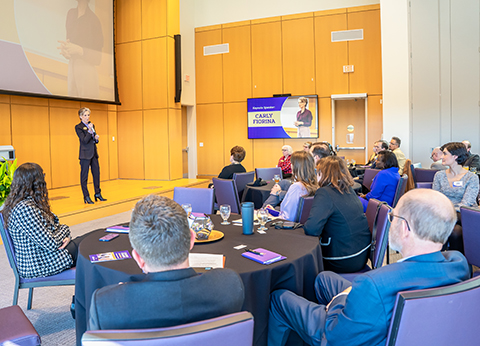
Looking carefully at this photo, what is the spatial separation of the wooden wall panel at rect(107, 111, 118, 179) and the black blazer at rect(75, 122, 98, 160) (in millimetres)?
3830

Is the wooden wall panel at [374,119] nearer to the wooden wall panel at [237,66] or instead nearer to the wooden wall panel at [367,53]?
the wooden wall panel at [367,53]

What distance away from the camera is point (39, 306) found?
316cm

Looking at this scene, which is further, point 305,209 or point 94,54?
point 94,54

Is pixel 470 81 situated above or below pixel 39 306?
above

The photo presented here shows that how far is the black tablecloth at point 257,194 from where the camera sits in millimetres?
4895

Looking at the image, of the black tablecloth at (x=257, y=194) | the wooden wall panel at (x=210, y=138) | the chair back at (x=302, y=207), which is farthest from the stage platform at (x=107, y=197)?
the chair back at (x=302, y=207)

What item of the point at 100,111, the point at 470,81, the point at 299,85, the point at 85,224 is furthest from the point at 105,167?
the point at 470,81

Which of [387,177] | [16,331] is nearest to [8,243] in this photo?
[16,331]

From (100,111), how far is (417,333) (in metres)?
10.6

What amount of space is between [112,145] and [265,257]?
32.7ft

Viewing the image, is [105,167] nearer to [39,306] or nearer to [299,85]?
[299,85]

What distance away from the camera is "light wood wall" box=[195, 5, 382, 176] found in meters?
10.3

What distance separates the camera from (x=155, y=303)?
1.17 meters

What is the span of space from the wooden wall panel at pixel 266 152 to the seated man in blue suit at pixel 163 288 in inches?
399
